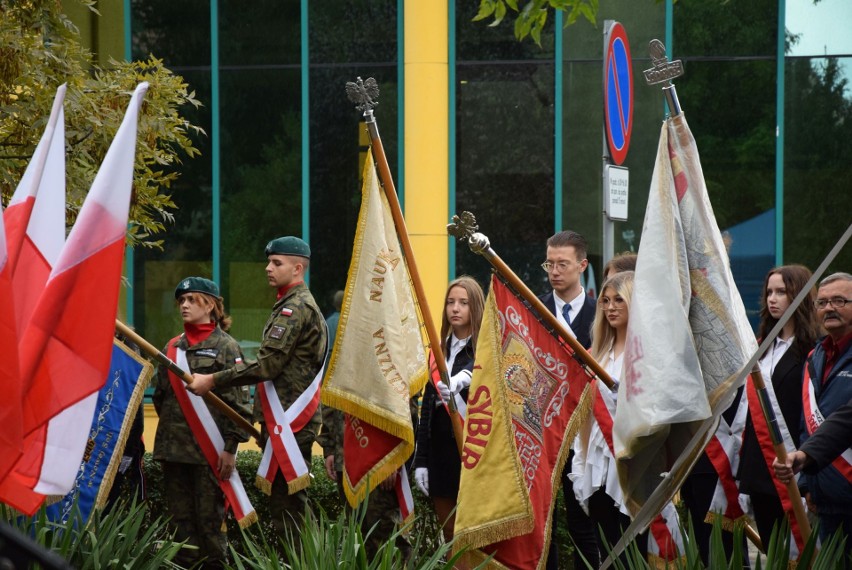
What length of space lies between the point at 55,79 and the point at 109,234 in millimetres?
4493

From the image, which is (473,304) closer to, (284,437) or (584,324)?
(584,324)

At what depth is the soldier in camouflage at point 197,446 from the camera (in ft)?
27.1

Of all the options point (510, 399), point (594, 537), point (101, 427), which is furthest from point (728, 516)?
point (101, 427)

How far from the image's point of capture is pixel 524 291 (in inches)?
265

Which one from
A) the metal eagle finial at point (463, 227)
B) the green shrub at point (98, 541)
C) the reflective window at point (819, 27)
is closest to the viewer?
the green shrub at point (98, 541)

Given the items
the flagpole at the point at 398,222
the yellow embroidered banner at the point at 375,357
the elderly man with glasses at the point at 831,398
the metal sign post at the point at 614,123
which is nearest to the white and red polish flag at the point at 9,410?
the yellow embroidered banner at the point at 375,357

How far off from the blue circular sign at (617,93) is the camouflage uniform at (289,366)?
2129 mm

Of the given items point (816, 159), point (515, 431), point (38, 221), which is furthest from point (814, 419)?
point (816, 159)

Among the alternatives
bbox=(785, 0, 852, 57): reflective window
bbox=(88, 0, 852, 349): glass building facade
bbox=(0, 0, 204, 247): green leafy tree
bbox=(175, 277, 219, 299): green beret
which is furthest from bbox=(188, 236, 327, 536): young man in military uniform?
bbox=(785, 0, 852, 57): reflective window

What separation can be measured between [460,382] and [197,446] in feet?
6.13

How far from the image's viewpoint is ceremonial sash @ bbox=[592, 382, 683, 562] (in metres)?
6.76

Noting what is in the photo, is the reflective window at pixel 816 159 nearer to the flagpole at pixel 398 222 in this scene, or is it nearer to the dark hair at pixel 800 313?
the dark hair at pixel 800 313

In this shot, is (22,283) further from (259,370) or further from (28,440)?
(259,370)

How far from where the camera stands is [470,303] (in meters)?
7.68
